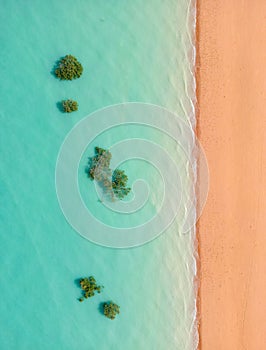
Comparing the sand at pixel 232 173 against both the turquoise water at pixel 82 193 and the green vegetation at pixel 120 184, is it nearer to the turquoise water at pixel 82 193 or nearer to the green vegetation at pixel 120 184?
the turquoise water at pixel 82 193


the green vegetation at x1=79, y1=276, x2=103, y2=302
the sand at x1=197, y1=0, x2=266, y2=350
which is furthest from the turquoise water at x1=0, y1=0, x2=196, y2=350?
the sand at x1=197, y1=0, x2=266, y2=350

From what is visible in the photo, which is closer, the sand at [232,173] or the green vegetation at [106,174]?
the green vegetation at [106,174]

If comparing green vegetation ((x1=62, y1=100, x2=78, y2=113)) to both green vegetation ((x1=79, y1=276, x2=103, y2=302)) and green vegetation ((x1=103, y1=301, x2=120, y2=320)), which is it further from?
green vegetation ((x1=103, y1=301, x2=120, y2=320))

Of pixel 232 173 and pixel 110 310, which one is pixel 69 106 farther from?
pixel 110 310

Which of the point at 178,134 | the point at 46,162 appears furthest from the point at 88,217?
the point at 178,134

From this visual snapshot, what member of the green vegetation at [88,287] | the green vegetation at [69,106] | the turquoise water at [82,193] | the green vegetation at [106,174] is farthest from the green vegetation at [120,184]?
the green vegetation at [88,287]

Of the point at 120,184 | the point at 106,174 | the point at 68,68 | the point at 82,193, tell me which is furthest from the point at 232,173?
the point at 68,68
